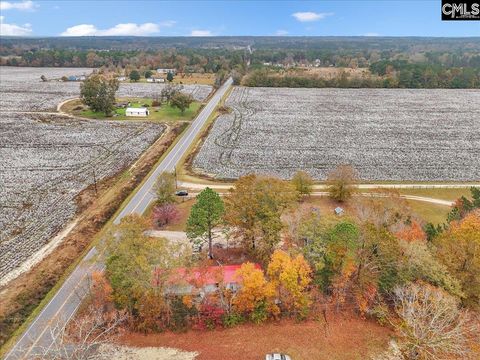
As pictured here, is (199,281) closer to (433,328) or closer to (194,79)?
(433,328)

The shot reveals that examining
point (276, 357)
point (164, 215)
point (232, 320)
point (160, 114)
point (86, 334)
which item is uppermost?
point (160, 114)

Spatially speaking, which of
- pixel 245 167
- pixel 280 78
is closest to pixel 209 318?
pixel 245 167

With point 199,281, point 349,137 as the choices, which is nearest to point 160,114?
point 349,137

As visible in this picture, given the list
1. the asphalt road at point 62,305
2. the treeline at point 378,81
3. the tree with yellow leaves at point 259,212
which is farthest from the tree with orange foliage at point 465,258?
the treeline at point 378,81

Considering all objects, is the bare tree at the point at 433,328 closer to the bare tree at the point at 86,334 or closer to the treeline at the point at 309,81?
the bare tree at the point at 86,334

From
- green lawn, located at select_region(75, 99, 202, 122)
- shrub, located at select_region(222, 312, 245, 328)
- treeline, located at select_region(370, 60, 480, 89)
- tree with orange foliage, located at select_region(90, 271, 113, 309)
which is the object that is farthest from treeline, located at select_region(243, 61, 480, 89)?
shrub, located at select_region(222, 312, 245, 328)

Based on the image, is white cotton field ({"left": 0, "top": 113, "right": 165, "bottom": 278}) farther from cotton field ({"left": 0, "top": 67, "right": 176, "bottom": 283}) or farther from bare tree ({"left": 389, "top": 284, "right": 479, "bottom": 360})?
bare tree ({"left": 389, "top": 284, "right": 479, "bottom": 360})
